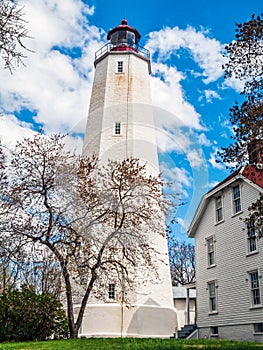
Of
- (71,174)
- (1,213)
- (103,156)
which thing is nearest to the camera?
(1,213)

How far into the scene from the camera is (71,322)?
17.1 metres

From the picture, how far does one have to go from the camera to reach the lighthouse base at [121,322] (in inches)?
843

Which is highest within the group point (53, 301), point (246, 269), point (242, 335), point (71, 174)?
point (71, 174)

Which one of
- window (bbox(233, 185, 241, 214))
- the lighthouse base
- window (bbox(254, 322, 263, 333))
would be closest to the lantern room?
window (bbox(233, 185, 241, 214))

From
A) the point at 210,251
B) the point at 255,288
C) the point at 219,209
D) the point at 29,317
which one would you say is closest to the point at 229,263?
the point at 210,251

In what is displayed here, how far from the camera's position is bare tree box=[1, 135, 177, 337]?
55.6 ft

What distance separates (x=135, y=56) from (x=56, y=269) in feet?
47.8

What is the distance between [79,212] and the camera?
17797 millimetres

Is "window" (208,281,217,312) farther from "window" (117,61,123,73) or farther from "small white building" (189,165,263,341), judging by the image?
"window" (117,61,123,73)

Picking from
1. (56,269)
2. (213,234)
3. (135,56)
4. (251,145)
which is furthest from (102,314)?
(135,56)

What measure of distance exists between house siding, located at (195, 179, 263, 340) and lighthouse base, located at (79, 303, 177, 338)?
7.43 ft

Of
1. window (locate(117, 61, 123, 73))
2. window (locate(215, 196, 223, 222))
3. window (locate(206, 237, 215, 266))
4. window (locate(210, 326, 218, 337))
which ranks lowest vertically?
window (locate(210, 326, 218, 337))

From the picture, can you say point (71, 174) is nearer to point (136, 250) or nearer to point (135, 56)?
point (136, 250)

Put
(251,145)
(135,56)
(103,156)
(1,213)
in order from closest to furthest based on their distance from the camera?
(251,145)
(1,213)
(103,156)
(135,56)
